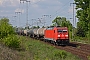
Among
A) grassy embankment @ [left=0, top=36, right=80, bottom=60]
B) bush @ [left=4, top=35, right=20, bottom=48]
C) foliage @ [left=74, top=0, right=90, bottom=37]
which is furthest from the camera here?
foliage @ [left=74, top=0, right=90, bottom=37]

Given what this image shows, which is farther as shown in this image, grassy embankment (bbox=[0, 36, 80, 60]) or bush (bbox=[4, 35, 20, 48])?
bush (bbox=[4, 35, 20, 48])

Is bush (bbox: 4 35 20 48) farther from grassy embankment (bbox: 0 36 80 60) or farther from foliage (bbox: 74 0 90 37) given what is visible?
foliage (bbox: 74 0 90 37)

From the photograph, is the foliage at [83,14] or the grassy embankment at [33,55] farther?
the foliage at [83,14]

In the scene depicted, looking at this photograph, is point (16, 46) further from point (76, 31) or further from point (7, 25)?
point (76, 31)

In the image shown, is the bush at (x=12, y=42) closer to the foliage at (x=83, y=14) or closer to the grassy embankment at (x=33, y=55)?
the grassy embankment at (x=33, y=55)

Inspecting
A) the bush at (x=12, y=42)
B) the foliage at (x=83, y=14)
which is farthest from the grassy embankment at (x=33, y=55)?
the foliage at (x=83, y=14)

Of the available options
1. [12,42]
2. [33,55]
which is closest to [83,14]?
[12,42]

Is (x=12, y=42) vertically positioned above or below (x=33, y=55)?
above

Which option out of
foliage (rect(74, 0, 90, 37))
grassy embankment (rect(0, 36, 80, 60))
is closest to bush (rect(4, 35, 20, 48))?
grassy embankment (rect(0, 36, 80, 60))

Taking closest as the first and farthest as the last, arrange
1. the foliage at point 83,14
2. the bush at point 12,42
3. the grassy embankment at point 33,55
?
the grassy embankment at point 33,55 → the bush at point 12,42 → the foliage at point 83,14

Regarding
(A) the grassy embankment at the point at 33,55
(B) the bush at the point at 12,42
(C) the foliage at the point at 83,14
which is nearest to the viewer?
(A) the grassy embankment at the point at 33,55

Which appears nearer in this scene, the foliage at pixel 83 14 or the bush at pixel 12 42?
the bush at pixel 12 42

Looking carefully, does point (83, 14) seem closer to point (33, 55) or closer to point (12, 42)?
point (12, 42)

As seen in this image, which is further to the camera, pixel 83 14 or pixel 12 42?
pixel 83 14
